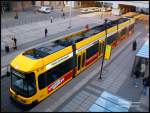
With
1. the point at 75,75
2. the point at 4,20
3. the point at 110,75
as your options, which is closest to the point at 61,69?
the point at 75,75

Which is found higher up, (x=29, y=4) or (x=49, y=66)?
(x=29, y=4)

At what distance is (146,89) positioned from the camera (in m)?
15.6

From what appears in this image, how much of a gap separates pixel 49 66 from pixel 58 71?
3.84 feet

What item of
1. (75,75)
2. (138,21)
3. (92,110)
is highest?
(138,21)

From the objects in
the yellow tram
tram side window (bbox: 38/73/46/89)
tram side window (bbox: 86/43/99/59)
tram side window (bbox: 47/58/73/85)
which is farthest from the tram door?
tram side window (bbox: 38/73/46/89)

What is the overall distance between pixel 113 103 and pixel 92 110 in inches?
66.2

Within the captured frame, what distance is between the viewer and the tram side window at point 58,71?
13.7 metres

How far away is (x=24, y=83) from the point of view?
40.7 ft

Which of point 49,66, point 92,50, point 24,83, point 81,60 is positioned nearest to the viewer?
point 24,83

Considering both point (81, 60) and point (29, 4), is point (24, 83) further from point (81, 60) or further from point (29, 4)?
point (29, 4)

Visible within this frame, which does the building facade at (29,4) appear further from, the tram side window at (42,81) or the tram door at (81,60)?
the tram side window at (42,81)

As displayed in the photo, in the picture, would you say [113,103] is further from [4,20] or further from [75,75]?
[4,20]

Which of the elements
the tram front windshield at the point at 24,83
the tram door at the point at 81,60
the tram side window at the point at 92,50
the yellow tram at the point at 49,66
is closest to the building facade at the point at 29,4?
the tram side window at the point at 92,50

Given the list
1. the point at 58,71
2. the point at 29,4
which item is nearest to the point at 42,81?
the point at 58,71
